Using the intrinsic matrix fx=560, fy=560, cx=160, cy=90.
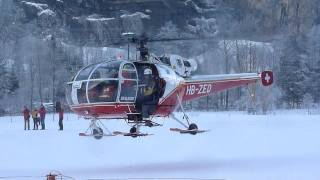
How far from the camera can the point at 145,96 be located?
12898 mm

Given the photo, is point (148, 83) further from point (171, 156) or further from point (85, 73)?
point (171, 156)

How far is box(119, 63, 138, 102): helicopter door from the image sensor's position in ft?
40.1

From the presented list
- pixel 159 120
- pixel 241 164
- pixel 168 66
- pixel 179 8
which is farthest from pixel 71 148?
pixel 179 8

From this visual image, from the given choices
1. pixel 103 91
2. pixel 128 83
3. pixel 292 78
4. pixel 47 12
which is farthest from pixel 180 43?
pixel 103 91

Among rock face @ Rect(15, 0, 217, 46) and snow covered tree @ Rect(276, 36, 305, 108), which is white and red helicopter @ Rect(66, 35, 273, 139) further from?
rock face @ Rect(15, 0, 217, 46)

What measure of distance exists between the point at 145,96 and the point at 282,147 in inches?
130

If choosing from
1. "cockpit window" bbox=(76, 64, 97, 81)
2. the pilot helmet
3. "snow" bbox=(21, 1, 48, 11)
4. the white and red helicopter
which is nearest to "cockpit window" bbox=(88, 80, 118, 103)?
the white and red helicopter

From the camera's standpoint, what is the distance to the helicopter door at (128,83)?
12.2 m

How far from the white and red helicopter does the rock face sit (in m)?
36.6

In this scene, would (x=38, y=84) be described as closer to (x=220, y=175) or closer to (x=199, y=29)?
(x=199, y=29)

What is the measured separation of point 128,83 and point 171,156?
1973 mm

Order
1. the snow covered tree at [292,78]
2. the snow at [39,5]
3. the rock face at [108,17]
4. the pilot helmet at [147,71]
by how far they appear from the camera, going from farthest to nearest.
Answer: the snow at [39,5], the rock face at [108,17], the snow covered tree at [292,78], the pilot helmet at [147,71]

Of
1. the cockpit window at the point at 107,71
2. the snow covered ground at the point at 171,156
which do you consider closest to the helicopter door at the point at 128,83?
the cockpit window at the point at 107,71

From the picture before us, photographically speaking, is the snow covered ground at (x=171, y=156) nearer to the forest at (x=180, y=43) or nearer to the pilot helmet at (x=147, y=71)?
the pilot helmet at (x=147, y=71)
